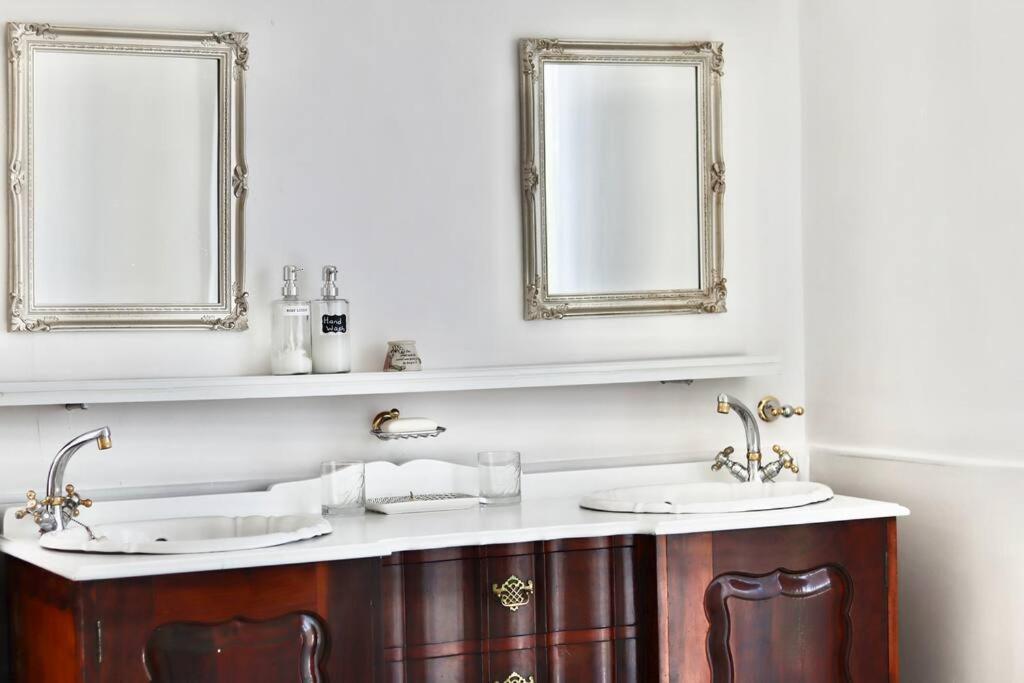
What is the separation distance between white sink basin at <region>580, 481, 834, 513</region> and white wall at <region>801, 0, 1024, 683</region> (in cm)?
24

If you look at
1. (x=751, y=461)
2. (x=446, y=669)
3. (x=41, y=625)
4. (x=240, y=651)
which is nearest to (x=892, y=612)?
(x=751, y=461)

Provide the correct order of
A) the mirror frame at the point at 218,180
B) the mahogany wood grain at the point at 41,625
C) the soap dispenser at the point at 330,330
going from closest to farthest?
the mahogany wood grain at the point at 41,625
the mirror frame at the point at 218,180
the soap dispenser at the point at 330,330

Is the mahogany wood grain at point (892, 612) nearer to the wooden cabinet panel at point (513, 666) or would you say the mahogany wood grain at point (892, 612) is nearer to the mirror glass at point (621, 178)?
the wooden cabinet panel at point (513, 666)

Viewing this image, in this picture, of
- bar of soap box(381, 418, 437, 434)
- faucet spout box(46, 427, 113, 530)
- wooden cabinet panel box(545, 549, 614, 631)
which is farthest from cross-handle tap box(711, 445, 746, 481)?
faucet spout box(46, 427, 113, 530)

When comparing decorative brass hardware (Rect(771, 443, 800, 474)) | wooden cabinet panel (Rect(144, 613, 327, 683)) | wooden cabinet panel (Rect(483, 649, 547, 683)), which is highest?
decorative brass hardware (Rect(771, 443, 800, 474))

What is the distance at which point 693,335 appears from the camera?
2721 millimetres

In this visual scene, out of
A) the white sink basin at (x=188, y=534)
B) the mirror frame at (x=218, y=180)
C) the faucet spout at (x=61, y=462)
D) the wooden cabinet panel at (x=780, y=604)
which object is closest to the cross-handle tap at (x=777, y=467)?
the wooden cabinet panel at (x=780, y=604)

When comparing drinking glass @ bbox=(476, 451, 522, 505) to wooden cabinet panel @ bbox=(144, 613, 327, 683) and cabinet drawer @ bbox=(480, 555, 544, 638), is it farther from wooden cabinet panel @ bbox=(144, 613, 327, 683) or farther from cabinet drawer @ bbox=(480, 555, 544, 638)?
wooden cabinet panel @ bbox=(144, 613, 327, 683)

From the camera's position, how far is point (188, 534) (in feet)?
7.32

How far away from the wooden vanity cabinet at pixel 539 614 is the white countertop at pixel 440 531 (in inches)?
1.0

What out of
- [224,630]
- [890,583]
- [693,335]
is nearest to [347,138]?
[693,335]

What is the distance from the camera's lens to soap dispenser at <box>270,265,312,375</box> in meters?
2.39

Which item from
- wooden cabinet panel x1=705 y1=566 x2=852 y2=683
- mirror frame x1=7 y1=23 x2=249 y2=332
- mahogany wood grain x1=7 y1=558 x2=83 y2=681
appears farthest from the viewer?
mirror frame x1=7 y1=23 x2=249 y2=332

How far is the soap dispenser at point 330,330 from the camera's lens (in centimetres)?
241
